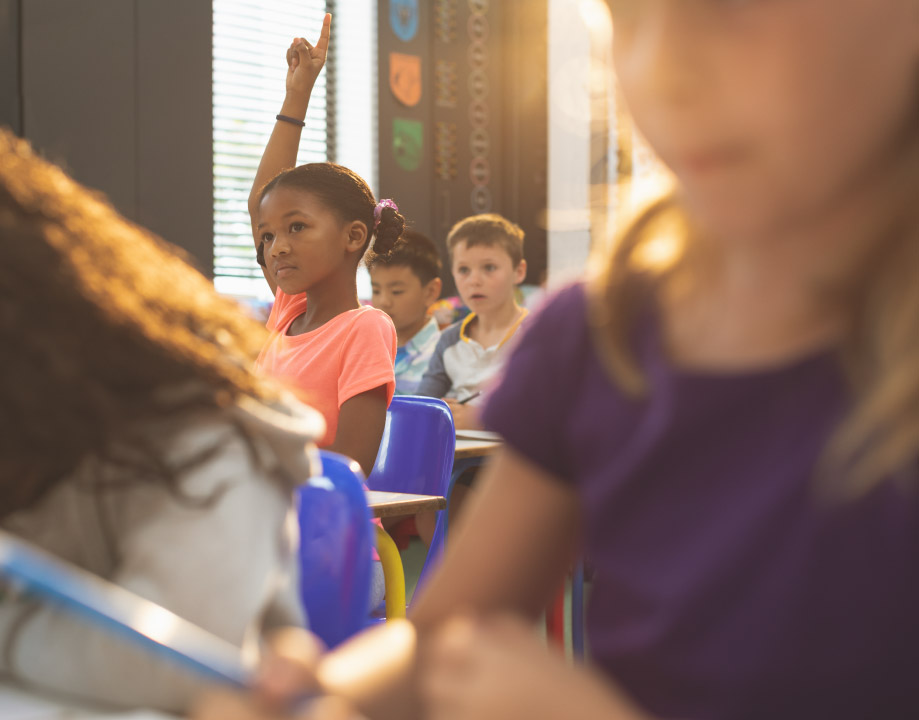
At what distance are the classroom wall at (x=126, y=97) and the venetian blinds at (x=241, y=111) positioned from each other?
3.4 inches

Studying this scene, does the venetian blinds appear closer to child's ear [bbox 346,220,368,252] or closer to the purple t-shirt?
child's ear [bbox 346,220,368,252]

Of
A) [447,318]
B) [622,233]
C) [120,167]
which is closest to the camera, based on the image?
[622,233]

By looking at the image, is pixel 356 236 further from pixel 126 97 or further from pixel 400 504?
pixel 126 97

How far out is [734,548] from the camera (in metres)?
0.47

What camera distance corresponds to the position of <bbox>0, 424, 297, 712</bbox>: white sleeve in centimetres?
49

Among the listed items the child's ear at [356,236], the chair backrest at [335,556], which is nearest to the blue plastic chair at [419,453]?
the child's ear at [356,236]

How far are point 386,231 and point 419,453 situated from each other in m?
0.66

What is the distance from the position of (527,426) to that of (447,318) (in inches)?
156

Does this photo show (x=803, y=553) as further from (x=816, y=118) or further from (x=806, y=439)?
(x=816, y=118)

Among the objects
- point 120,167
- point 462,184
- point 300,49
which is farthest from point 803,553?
point 462,184

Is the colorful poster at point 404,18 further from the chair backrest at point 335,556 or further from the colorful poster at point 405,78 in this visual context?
the chair backrest at point 335,556

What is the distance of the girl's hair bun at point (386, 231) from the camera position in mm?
2275

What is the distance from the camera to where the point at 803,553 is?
46 centimetres

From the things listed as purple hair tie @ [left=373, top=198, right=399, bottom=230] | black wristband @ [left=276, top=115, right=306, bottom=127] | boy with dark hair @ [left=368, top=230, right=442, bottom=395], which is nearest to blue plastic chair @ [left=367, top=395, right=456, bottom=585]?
purple hair tie @ [left=373, top=198, right=399, bottom=230]
